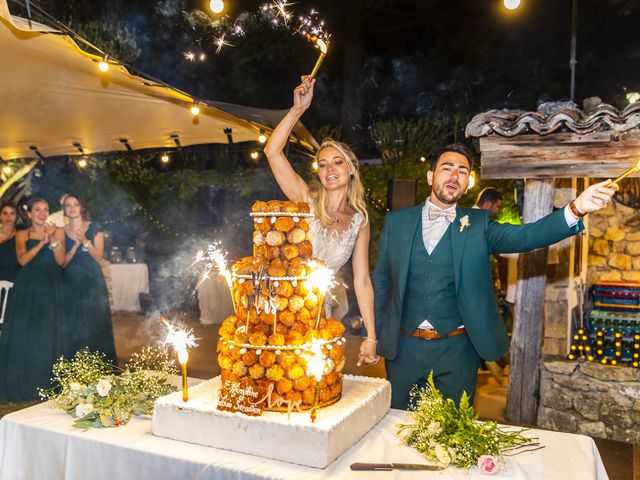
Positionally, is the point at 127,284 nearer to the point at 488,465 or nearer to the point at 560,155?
the point at 560,155

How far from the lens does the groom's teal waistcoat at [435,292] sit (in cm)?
333

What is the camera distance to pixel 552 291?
213 inches

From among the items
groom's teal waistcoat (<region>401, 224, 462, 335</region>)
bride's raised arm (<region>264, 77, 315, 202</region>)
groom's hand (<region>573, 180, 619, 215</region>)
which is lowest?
groom's teal waistcoat (<region>401, 224, 462, 335</region>)

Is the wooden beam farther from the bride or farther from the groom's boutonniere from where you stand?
the bride

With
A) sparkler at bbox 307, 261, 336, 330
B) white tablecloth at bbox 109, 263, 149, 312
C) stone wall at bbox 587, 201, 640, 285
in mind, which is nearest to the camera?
sparkler at bbox 307, 261, 336, 330

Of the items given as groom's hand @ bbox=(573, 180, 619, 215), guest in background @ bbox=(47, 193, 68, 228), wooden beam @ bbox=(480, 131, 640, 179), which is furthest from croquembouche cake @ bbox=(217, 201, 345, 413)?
guest in background @ bbox=(47, 193, 68, 228)

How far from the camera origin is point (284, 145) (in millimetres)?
3502

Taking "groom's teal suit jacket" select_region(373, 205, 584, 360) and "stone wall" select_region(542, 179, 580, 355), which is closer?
"groom's teal suit jacket" select_region(373, 205, 584, 360)

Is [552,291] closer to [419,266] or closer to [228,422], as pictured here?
[419,266]

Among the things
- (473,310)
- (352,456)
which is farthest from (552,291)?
(352,456)

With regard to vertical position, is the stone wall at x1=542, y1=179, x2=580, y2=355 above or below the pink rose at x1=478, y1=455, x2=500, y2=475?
above

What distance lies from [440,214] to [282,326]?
1.32 m

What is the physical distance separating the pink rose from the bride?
1231 mm

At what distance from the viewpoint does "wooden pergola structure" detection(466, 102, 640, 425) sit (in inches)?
174
